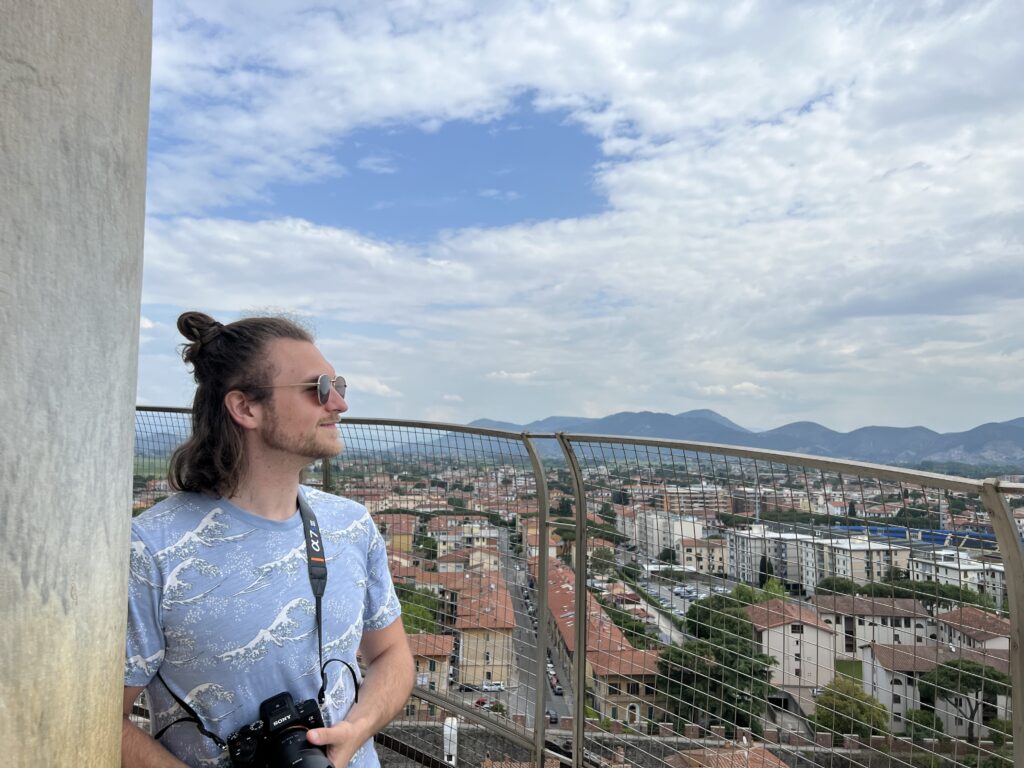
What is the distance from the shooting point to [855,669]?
8.57 feet

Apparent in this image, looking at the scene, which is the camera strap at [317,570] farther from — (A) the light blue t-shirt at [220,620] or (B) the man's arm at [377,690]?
(B) the man's arm at [377,690]

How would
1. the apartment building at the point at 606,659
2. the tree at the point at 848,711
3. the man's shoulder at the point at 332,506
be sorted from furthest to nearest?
the apartment building at the point at 606,659 → the tree at the point at 848,711 → the man's shoulder at the point at 332,506

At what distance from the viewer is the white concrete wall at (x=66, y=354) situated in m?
0.96

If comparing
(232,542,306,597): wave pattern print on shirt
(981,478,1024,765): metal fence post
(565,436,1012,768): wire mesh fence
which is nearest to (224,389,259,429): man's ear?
(232,542,306,597): wave pattern print on shirt

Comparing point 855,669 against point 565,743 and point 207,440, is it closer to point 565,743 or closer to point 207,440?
point 565,743

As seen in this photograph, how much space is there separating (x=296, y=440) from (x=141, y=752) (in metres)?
0.80

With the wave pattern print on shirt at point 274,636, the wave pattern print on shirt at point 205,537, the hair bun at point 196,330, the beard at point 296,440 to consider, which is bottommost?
the wave pattern print on shirt at point 274,636

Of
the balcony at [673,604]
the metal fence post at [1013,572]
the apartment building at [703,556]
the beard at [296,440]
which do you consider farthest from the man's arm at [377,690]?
the metal fence post at [1013,572]

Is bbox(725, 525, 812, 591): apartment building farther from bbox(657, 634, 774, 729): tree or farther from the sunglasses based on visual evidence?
the sunglasses

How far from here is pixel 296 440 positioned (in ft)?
7.02

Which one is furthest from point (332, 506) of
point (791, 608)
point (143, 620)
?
point (791, 608)

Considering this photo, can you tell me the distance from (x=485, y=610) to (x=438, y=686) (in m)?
0.66

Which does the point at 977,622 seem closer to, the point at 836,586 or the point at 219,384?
the point at 836,586

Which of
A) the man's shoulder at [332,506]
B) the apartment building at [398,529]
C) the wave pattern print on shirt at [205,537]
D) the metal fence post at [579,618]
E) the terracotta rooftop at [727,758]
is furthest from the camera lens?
the apartment building at [398,529]
